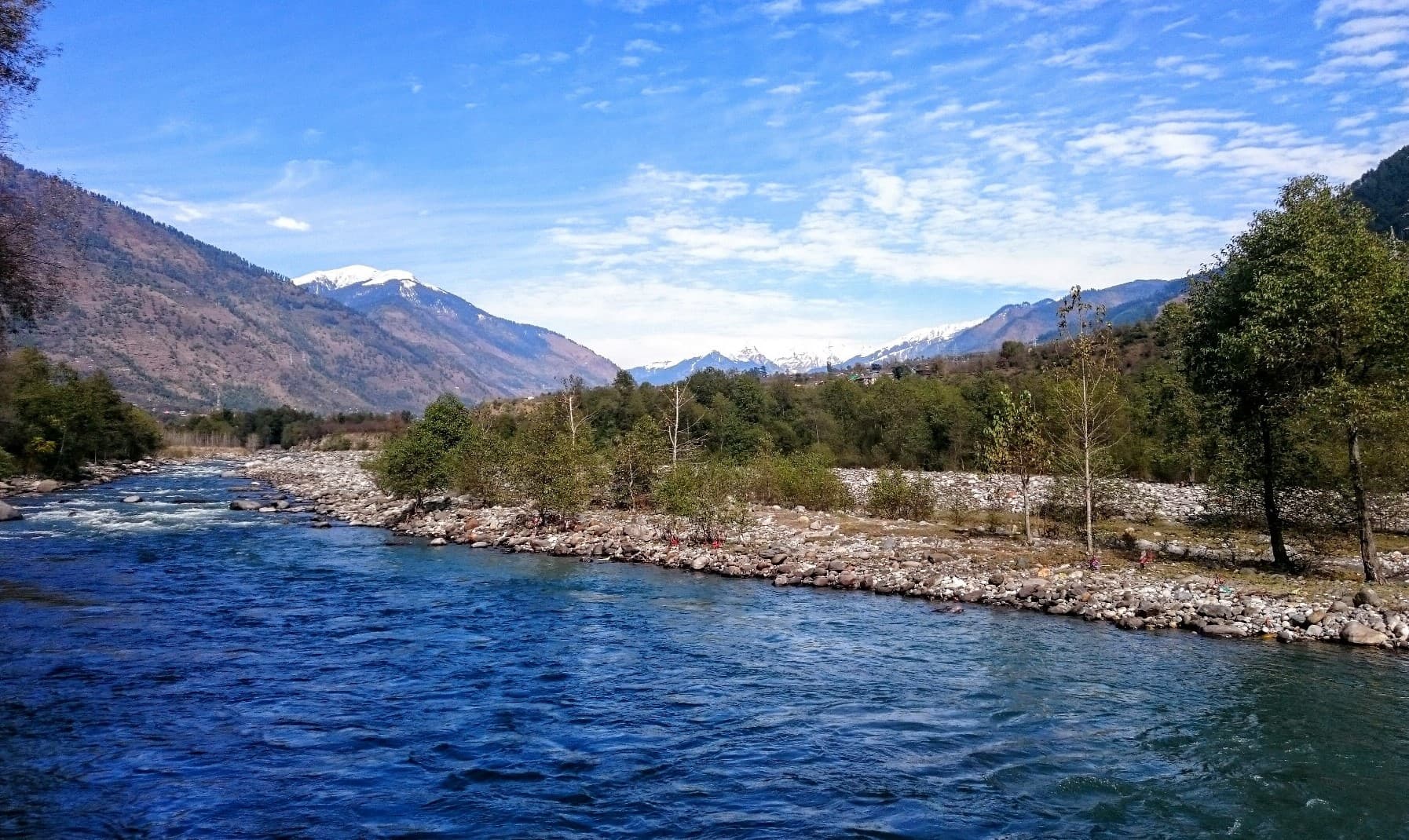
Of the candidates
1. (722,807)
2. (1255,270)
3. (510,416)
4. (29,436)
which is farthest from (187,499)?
(1255,270)

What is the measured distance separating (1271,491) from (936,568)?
32.8ft

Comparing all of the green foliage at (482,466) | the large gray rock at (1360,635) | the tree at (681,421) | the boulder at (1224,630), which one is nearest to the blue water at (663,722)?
the boulder at (1224,630)

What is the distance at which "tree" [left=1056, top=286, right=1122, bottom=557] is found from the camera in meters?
26.9

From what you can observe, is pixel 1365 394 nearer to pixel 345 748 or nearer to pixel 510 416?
pixel 345 748

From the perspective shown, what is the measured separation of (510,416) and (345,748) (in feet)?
218

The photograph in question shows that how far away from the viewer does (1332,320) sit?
2075cm

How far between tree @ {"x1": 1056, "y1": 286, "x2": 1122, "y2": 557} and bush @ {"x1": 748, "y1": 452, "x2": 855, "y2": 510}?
48.2 ft

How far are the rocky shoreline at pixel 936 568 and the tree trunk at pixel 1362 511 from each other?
0.72 metres

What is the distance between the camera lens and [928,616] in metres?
21.6

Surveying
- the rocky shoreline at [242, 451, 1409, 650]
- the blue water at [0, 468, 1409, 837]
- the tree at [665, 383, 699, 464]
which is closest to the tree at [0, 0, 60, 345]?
the blue water at [0, 468, 1409, 837]

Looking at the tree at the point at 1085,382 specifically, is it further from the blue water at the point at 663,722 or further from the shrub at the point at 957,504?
the blue water at the point at 663,722

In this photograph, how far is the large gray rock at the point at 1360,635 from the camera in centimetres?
1761

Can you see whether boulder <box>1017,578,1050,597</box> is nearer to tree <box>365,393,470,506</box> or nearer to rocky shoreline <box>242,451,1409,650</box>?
rocky shoreline <box>242,451,1409,650</box>

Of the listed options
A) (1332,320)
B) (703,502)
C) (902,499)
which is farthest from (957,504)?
(1332,320)
